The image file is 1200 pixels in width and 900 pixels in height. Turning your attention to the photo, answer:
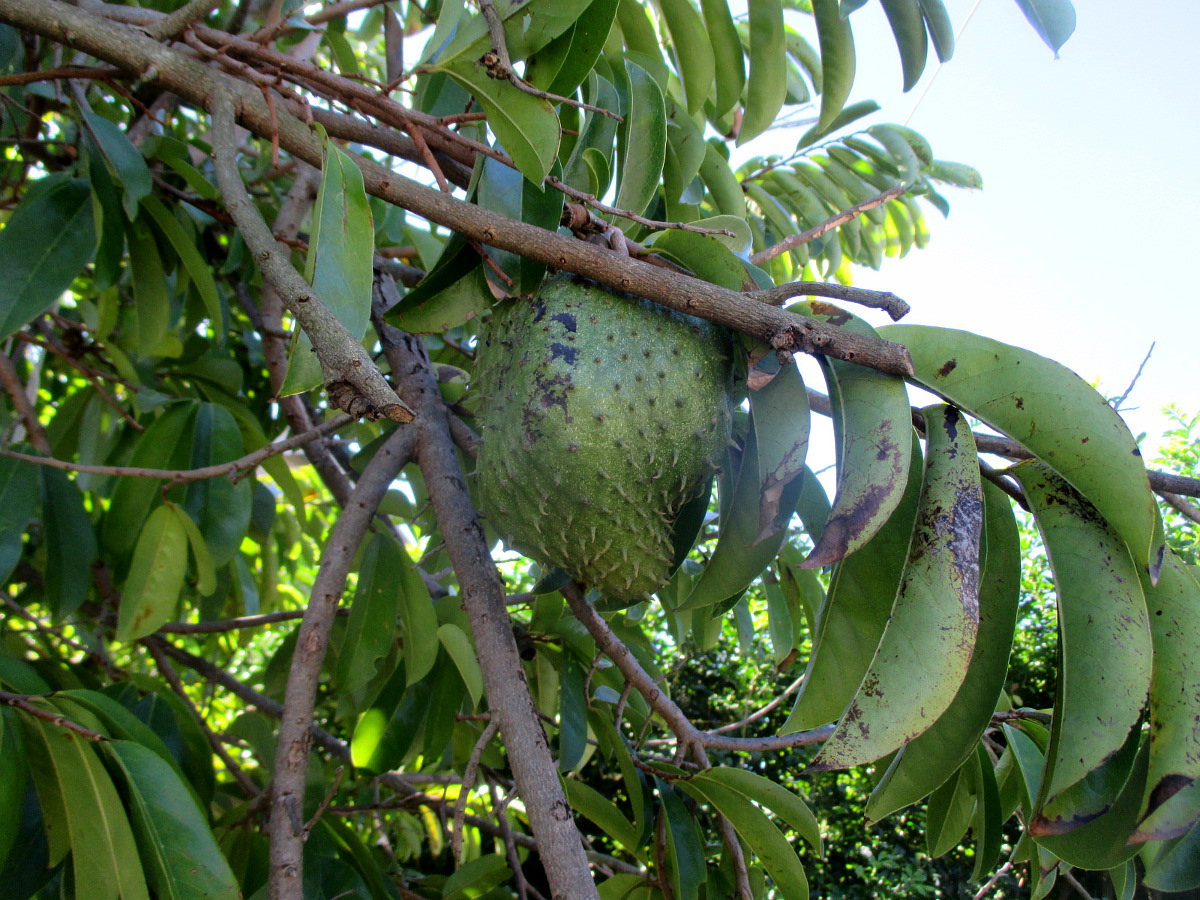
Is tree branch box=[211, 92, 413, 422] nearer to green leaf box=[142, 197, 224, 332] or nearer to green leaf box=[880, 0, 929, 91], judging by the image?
green leaf box=[142, 197, 224, 332]

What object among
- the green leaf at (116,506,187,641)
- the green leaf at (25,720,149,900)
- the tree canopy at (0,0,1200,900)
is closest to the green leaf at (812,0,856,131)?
the tree canopy at (0,0,1200,900)

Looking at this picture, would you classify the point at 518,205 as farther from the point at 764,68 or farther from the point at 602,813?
the point at 602,813

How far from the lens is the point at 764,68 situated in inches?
63.9

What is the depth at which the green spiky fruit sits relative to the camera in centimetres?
109

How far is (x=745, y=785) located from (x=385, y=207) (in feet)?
5.46

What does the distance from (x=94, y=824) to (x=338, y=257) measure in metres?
0.79

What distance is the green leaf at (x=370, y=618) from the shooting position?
1.60 m

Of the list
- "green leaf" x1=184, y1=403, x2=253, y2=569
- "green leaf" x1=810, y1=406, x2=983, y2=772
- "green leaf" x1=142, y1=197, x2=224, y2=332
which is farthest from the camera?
"green leaf" x1=184, y1=403, x2=253, y2=569

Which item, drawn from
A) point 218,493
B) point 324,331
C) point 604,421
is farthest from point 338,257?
point 218,493

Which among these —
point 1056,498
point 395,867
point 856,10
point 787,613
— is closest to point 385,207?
point 856,10

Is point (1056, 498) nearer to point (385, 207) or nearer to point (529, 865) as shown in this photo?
point (385, 207)

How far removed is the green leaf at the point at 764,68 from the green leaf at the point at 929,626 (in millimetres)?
996

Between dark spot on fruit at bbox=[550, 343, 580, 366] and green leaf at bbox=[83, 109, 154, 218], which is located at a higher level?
green leaf at bbox=[83, 109, 154, 218]

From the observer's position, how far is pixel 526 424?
1122mm
